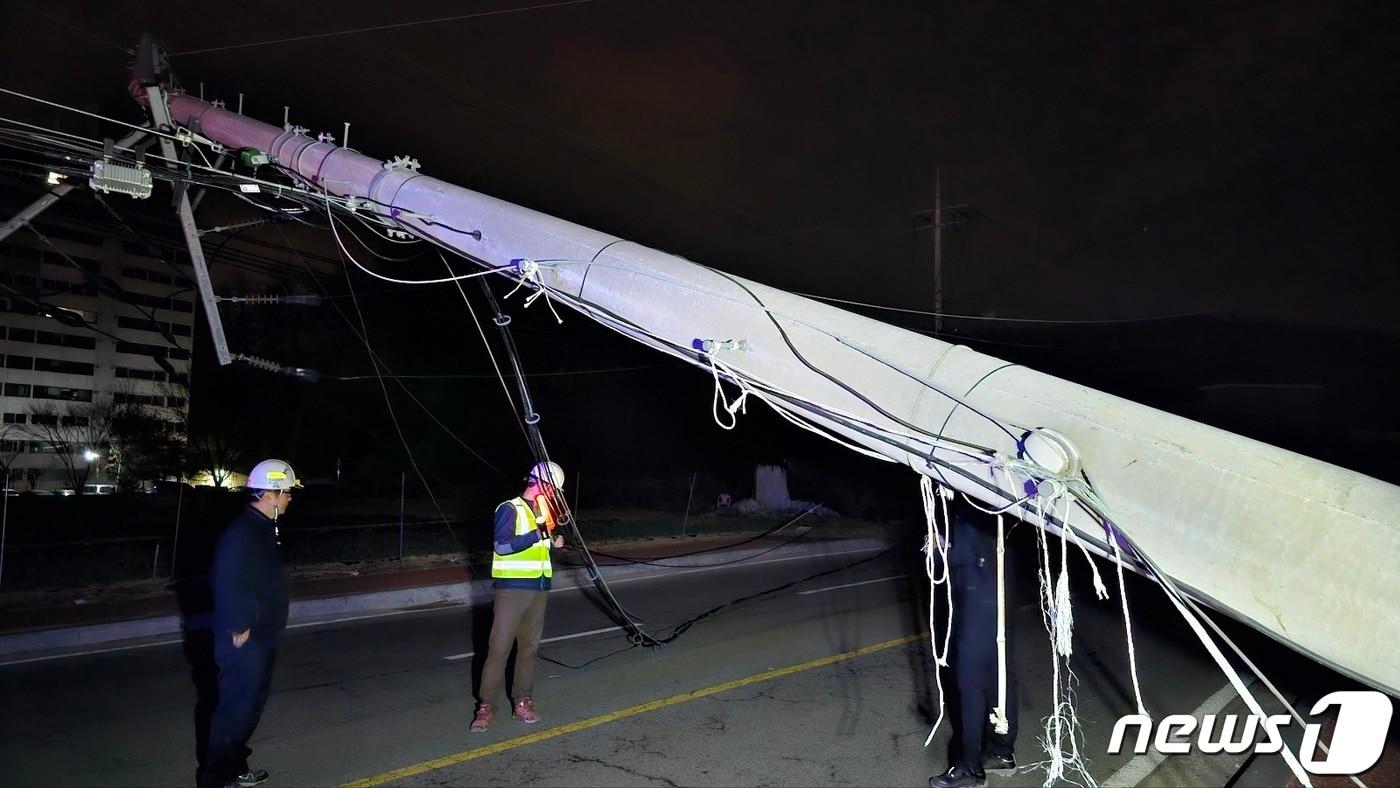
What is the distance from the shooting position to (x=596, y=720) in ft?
21.5

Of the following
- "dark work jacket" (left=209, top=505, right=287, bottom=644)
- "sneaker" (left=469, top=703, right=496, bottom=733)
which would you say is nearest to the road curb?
"sneaker" (left=469, top=703, right=496, bottom=733)

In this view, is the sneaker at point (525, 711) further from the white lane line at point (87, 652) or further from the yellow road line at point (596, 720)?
the white lane line at point (87, 652)

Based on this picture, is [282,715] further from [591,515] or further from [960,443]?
[591,515]

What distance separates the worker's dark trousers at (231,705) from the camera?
4867mm

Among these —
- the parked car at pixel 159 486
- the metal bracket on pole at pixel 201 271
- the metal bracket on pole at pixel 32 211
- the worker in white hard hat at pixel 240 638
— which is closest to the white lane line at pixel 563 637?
the worker in white hard hat at pixel 240 638

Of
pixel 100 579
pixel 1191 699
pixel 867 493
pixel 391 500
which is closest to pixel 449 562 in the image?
pixel 100 579

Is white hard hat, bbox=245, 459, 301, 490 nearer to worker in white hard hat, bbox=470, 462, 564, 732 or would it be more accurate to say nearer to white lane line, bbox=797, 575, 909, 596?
worker in white hard hat, bbox=470, 462, 564, 732

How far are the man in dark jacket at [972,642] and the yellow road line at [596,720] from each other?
8.09ft

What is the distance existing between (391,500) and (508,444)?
19.0 ft

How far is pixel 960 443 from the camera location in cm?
310

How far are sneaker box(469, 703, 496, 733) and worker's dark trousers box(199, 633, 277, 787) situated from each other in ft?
5.39

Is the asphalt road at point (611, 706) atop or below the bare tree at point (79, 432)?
below

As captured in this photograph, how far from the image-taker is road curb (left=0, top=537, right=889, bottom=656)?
9.34 m
